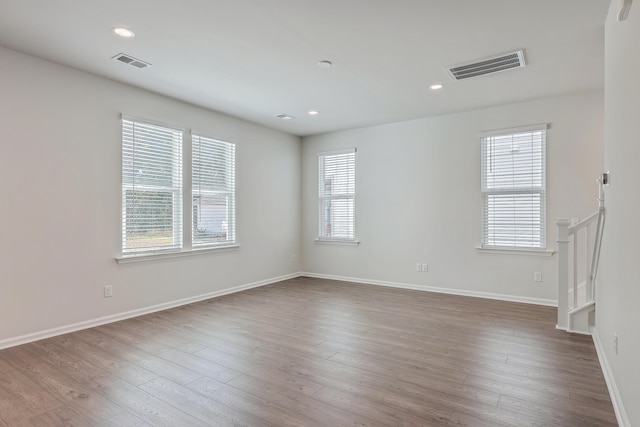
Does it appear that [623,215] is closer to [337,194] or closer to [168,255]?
[168,255]

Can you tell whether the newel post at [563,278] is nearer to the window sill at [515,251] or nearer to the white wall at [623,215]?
the white wall at [623,215]

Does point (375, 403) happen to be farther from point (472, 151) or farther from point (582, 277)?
point (472, 151)

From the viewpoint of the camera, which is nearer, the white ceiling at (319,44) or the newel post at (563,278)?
the white ceiling at (319,44)

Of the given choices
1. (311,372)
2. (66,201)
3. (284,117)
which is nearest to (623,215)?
(311,372)

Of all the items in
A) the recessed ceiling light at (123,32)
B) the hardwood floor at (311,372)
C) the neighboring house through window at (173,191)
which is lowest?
the hardwood floor at (311,372)

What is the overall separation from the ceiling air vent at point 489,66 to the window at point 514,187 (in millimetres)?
1492

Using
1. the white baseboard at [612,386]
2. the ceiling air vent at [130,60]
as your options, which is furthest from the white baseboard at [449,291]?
the ceiling air vent at [130,60]

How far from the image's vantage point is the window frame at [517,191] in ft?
15.5

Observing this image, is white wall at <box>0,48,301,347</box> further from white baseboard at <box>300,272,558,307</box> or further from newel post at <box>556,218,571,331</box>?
newel post at <box>556,218,571,331</box>

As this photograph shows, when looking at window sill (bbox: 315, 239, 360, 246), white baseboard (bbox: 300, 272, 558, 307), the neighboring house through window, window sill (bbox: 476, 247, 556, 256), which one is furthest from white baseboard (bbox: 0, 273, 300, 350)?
window sill (bbox: 476, 247, 556, 256)

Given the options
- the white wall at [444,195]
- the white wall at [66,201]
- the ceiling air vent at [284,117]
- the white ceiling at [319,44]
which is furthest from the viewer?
the ceiling air vent at [284,117]

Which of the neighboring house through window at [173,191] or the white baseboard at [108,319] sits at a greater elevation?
the neighboring house through window at [173,191]

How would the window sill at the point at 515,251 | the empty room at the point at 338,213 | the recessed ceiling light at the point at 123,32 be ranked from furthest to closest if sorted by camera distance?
1. the window sill at the point at 515,251
2. the recessed ceiling light at the point at 123,32
3. the empty room at the point at 338,213

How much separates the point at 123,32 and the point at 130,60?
601 mm
